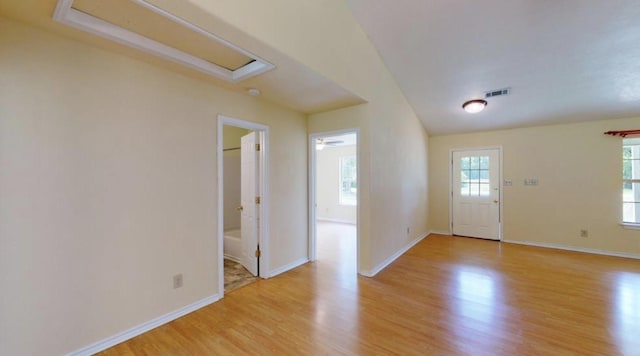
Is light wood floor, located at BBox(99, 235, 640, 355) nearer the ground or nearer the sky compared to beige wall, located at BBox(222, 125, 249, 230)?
nearer the ground

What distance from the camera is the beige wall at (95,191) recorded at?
167 centimetres

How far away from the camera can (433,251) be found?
4605mm

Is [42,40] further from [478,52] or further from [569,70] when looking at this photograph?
[569,70]

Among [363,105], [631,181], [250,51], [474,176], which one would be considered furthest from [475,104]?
[250,51]

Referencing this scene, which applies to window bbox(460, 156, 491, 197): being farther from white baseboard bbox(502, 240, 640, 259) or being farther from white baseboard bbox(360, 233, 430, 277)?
white baseboard bbox(360, 233, 430, 277)

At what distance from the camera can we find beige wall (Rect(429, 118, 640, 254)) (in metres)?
4.33

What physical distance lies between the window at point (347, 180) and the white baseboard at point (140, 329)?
5.34m

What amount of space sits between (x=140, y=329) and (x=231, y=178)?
3168mm

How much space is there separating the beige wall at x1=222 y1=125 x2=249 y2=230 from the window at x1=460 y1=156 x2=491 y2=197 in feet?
16.3

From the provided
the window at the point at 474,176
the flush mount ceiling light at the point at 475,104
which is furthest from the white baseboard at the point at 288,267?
the window at the point at 474,176

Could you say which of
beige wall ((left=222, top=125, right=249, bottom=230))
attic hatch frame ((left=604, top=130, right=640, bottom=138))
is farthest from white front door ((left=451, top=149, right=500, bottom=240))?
beige wall ((left=222, top=125, right=249, bottom=230))

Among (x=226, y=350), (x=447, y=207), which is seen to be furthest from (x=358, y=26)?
(x=447, y=207)

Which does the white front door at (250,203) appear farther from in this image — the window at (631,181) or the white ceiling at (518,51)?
the window at (631,181)

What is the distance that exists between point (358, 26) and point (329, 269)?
3317 mm
